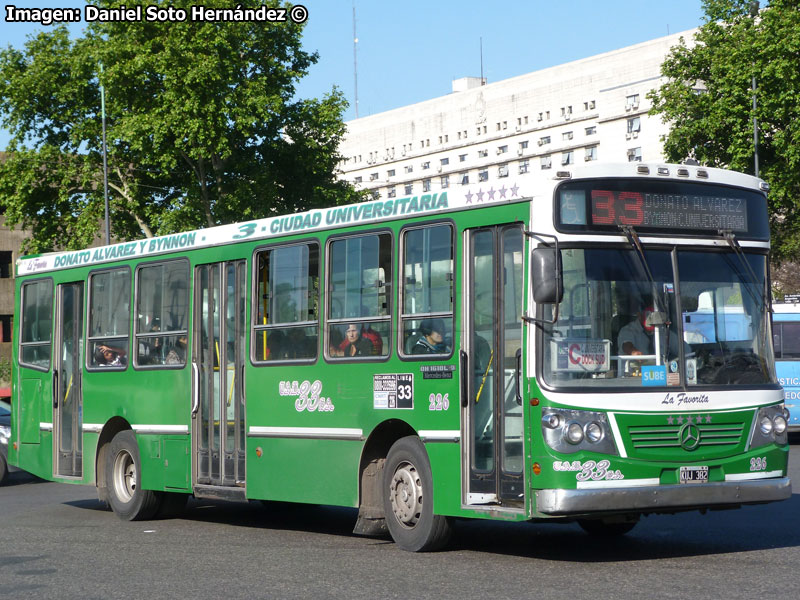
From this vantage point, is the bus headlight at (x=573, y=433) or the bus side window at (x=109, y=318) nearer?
the bus headlight at (x=573, y=433)

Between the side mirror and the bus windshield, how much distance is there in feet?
0.68

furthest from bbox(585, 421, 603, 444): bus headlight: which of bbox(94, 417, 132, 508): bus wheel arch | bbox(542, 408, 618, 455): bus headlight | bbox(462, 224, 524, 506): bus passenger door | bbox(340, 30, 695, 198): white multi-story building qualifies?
bbox(340, 30, 695, 198): white multi-story building

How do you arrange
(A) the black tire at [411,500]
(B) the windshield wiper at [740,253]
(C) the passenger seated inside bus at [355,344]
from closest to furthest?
1. (B) the windshield wiper at [740,253]
2. (A) the black tire at [411,500]
3. (C) the passenger seated inside bus at [355,344]

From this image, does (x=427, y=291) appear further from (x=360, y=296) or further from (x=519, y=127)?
(x=519, y=127)

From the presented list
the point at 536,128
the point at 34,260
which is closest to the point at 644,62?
the point at 536,128

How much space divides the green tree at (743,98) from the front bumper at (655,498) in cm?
3532

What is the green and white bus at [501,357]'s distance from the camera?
9688mm

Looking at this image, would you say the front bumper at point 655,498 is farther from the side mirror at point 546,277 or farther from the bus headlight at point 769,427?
the side mirror at point 546,277

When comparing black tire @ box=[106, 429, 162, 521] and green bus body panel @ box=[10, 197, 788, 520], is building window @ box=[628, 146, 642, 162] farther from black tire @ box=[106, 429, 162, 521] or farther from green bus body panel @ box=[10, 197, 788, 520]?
black tire @ box=[106, 429, 162, 521]

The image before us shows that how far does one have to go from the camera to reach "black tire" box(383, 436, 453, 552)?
10.7 metres

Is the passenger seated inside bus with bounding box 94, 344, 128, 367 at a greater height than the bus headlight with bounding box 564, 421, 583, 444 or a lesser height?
greater

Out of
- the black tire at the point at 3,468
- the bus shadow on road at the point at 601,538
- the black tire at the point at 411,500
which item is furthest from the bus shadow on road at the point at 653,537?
the black tire at the point at 3,468

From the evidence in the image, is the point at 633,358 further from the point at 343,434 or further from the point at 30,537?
the point at 30,537

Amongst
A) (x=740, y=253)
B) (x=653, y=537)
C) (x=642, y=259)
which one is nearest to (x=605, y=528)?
(x=653, y=537)
